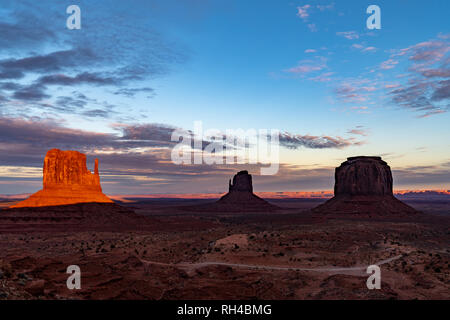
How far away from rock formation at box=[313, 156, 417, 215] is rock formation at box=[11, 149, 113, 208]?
83356mm

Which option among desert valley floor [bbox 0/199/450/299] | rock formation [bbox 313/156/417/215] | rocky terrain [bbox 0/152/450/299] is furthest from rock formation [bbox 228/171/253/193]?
desert valley floor [bbox 0/199/450/299]

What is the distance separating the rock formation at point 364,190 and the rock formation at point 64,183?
83.4 meters

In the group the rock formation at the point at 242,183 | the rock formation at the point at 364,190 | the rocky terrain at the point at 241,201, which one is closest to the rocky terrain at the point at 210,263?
the rock formation at the point at 364,190

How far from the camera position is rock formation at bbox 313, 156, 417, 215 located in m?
Answer: 108

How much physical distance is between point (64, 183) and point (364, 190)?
10564 cm

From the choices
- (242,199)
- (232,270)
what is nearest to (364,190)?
(242,199)

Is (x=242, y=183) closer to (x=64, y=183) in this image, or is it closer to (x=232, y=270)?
(x=64, y=183)

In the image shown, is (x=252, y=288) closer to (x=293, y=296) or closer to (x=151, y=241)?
(x=293, y=296)

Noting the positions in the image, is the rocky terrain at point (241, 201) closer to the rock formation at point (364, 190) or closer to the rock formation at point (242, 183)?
the rock formation at point (242, 183)

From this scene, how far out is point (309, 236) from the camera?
54.0 m

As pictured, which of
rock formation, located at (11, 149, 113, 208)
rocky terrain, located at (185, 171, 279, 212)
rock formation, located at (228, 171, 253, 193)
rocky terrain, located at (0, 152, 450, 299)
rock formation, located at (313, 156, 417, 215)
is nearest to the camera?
rocky terrain, located at (0, 152, 450, 299)

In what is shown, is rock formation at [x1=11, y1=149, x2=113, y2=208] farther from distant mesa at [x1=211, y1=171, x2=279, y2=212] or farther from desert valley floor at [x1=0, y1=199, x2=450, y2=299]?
distant mesa at [x1=211, y1=171, x2=279, y2=212]

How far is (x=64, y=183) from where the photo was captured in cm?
8388
